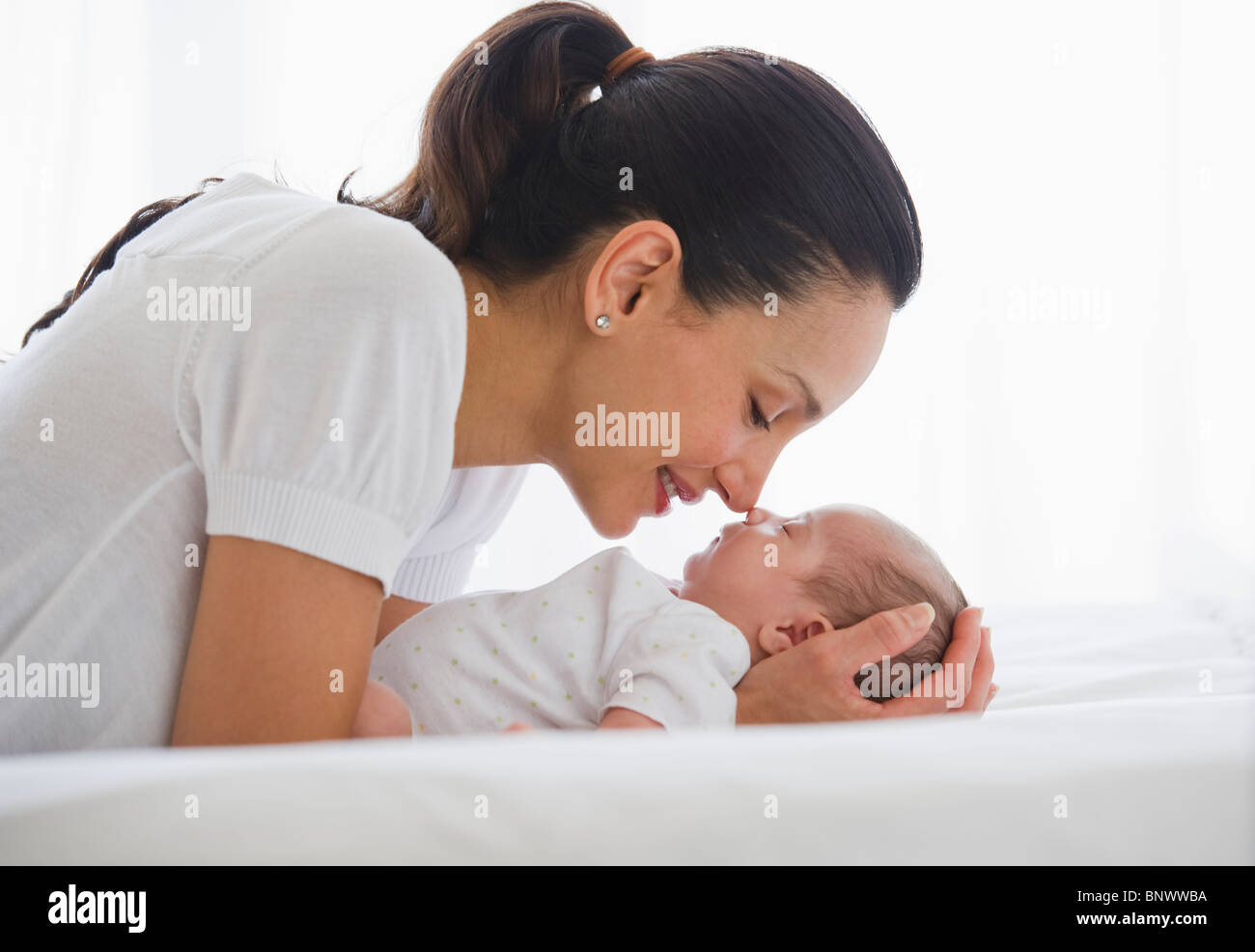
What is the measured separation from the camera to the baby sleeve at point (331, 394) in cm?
79

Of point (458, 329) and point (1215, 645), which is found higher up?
point (458, 329)

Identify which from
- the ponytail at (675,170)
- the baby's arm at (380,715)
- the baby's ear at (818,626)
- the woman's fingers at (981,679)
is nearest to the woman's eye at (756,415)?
the ponytail at (675,170)

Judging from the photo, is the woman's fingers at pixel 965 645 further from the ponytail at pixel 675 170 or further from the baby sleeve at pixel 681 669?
the ponytail at pixel 675 170

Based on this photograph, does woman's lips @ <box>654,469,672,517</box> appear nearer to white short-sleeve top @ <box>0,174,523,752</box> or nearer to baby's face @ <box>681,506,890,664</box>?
baby's face @ <box>681,506,890,664</box>

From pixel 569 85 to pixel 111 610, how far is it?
0.69 m

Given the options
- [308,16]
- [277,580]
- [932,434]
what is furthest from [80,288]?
[932,434]

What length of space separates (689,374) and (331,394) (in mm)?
410

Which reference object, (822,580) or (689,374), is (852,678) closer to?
(822,580)

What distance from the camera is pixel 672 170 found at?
3.47 ft

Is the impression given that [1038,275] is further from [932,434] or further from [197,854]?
[197,854]

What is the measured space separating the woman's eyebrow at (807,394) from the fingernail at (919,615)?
230mm

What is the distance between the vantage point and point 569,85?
1142mm
